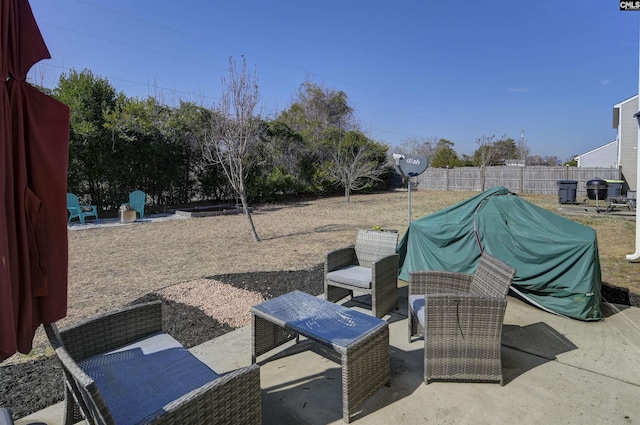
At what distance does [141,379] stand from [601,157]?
4201cm

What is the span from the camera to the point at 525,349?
298 centimetres

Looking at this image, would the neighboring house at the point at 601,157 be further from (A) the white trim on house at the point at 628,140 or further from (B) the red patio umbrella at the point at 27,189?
(B) the red patio umbrella at the point at 27,189

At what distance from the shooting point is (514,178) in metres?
22.3

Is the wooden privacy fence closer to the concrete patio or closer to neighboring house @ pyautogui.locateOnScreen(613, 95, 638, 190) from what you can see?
neighboring house @ pyautogui.locateOnScreen(613, 95, 638, 190)

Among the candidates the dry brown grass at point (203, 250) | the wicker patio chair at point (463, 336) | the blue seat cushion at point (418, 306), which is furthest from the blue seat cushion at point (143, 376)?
the dry brown grass at point (203, 250)

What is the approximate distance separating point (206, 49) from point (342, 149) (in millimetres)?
8274

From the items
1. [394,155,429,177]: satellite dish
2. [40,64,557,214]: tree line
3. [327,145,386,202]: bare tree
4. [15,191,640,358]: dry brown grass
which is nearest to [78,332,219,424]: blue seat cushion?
[15,191,640,358]: dry brown grass

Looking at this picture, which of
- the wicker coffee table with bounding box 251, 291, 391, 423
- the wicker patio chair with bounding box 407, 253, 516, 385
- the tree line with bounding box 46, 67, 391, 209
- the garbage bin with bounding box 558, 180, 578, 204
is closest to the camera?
the wicker coffee table with bounding box 251, 291, 391, 423

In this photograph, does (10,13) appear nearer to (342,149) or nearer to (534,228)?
(534,228)

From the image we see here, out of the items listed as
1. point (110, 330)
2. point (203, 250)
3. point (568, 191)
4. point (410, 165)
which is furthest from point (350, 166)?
point (110, 330)

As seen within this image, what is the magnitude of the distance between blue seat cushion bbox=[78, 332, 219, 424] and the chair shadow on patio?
6.97 feet

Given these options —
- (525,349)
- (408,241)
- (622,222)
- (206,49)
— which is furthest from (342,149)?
(525,349)

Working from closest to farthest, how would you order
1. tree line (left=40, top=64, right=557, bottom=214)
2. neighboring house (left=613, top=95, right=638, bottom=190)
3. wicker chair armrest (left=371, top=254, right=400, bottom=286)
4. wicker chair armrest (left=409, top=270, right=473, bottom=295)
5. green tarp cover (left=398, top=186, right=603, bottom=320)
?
1. wicker chair armrest (left=409, top=270, right=473, bottom=295)
2. wicker chair armrest (left=371, top=254, right=400, bottom=286)
3. green tarp cover (left=398, top=186, right=603, bottom=320)
4. tree line (left=40, top=64, right=557, bottom=214)
5. neighboring house (left=613, top=95, right=638, bottom=190)

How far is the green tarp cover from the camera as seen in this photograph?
3.59m
